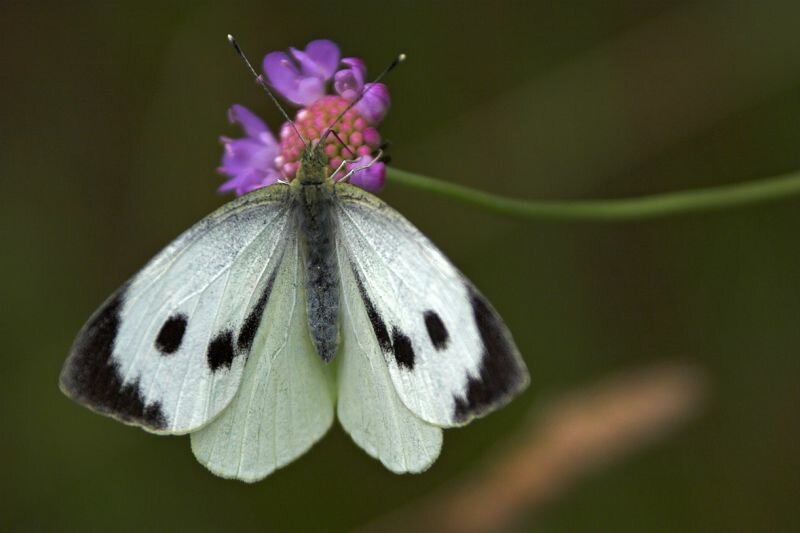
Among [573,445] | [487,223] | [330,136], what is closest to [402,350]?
[330,136]

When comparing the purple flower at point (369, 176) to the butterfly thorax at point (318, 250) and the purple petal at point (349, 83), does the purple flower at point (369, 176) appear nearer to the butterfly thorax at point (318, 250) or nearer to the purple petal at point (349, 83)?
the butterfly thorax at point (318, 250)

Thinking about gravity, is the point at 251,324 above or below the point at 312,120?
below

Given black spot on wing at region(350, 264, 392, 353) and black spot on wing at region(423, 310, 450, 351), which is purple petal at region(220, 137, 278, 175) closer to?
black spot on wing at region(350, 264, 392, 353)

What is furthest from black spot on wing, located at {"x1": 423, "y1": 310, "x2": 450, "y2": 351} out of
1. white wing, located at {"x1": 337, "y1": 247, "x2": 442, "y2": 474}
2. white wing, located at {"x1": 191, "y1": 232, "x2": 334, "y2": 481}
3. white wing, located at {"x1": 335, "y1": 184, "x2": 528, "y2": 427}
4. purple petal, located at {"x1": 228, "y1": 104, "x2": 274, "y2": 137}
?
purple petal, located at {"x1": 228, "y1": 104, "x2": 274, "y2": 137}

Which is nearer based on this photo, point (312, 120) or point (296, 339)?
point (296, 339)

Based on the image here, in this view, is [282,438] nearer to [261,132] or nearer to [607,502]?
[261,132]

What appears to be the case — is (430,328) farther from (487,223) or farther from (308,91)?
(487,223)
